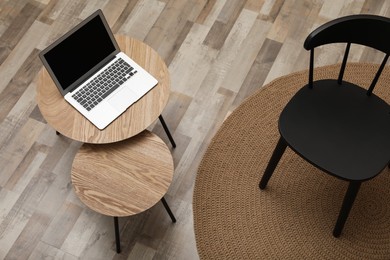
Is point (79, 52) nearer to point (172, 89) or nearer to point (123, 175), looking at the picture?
point (123, 175)

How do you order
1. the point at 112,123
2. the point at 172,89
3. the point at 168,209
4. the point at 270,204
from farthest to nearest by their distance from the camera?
the point at 172,89 → the point at 270,204 → the point at 168,209 → the point at 112,123

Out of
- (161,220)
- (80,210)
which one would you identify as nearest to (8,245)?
(80,210)

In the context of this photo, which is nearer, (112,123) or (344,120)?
(344,120)

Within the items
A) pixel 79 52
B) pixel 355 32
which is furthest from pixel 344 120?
pixel 79 52

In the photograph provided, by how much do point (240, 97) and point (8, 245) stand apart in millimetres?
1394

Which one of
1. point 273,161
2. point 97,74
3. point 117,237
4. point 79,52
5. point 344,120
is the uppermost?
point 344,120

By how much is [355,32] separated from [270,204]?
0.94 m

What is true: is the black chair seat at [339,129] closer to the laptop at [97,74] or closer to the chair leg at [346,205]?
the chair leg at [346,205]

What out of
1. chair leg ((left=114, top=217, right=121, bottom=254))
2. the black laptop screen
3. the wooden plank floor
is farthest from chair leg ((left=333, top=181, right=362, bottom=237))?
the black laptop screen

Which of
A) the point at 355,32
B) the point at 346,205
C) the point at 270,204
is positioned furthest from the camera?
the point at 270,204

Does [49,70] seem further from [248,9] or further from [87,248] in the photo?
[248,9]

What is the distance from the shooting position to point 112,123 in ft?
8.81

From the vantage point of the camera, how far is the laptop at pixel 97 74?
2.63m

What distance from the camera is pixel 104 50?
276cm
